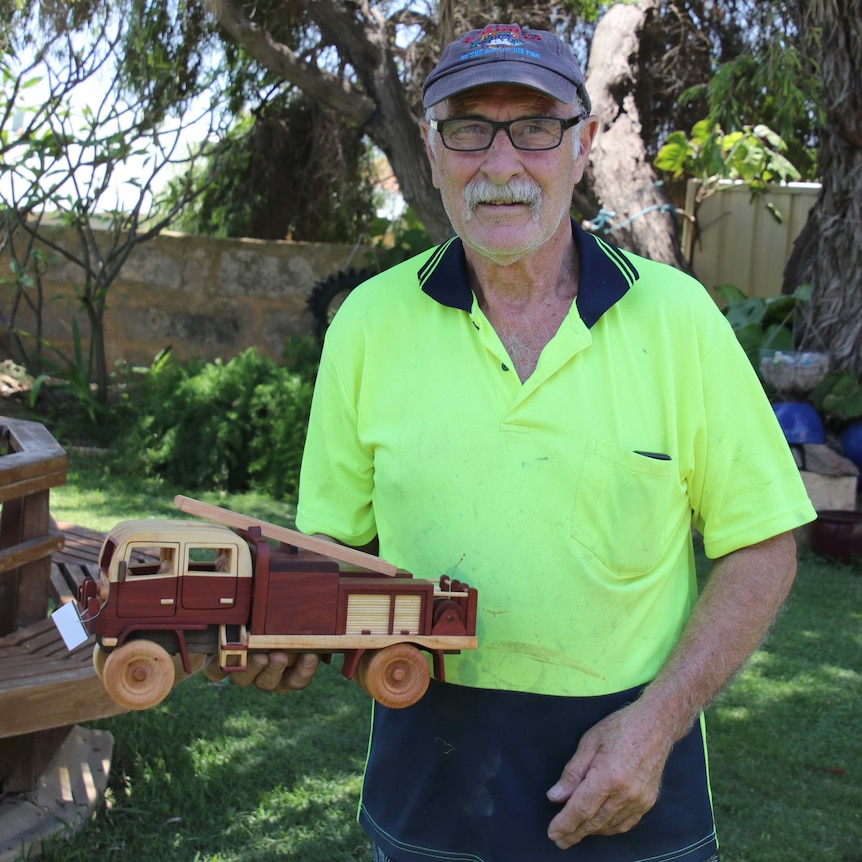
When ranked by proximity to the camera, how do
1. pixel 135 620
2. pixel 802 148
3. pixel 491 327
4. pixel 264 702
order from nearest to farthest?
pixel 135 620, pixel 491 327, pixel 264 702, pixel 802 148

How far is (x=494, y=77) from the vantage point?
190cm

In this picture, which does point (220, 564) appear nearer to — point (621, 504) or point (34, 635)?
point (621, 504)

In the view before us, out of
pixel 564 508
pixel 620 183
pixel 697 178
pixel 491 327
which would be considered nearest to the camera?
pixel 564 508

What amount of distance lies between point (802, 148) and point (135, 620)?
35.0 ft

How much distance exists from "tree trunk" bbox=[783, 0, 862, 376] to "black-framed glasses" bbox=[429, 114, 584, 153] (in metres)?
5.95

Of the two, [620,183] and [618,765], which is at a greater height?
[620,183]

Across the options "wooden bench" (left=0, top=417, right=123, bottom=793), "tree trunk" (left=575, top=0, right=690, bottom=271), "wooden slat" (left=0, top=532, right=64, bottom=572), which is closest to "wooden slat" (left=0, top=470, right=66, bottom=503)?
"wooden bench" (left=0, top=417, right=123, bottom=793)

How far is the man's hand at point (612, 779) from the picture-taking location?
1733 millimetres

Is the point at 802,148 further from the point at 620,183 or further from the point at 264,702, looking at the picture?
the point at 264,702

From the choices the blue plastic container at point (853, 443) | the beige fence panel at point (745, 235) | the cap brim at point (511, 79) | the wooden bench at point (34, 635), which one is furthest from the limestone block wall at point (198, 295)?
the cap brim at point (511, 79)

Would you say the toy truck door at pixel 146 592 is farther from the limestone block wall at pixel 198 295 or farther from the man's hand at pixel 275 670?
the limestone block wall at pixel 198 295

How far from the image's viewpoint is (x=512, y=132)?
6.44 ft

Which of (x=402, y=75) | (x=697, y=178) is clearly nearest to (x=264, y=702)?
(x=402, y=75)

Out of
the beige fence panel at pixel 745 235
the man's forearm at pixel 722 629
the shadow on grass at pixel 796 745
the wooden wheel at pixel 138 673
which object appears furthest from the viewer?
the beige fence panel at pixel 745 235
